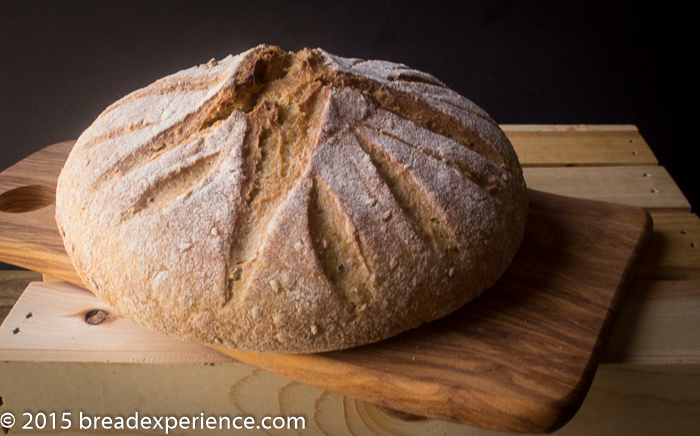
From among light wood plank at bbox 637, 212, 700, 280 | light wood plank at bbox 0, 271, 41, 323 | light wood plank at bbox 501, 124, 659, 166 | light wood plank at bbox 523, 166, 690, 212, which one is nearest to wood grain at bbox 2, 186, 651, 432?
light wood plank at bbox 637, 212, 700, 280

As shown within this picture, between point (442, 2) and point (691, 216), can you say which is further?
point (442, 2)

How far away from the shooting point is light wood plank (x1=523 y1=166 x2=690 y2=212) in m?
1.73

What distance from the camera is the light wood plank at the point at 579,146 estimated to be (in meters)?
1.94

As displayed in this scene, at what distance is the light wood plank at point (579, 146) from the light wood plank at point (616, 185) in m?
0.06

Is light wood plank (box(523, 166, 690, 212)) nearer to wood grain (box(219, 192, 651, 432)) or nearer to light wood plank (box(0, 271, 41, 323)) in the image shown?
wood grain (box(219, 192, 651, 432))

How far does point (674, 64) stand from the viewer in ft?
Result: 8.39

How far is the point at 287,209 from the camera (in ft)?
3.44

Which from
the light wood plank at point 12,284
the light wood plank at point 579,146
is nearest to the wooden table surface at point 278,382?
the light wood plank at point 579,146

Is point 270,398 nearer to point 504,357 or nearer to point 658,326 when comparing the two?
point 504,357

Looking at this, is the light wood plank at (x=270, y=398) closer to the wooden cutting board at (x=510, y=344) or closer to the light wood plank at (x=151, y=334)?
the light wood plank at (x=151, y=334)

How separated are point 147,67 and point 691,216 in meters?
2.11

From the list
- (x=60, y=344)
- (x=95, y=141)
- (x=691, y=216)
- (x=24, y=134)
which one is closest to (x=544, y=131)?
(x=691, y=216)

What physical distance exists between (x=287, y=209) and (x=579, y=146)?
1353mm

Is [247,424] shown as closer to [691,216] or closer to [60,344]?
[60,344]
